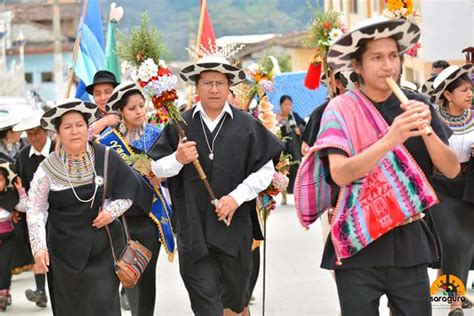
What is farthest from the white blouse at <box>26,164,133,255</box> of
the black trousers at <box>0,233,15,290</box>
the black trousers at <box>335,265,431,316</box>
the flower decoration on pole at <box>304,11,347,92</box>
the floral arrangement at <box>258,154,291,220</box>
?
the black trousers at <box>0,233,15,290</box>

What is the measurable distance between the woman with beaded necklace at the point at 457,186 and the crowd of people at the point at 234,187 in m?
0.01

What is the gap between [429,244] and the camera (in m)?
6.16

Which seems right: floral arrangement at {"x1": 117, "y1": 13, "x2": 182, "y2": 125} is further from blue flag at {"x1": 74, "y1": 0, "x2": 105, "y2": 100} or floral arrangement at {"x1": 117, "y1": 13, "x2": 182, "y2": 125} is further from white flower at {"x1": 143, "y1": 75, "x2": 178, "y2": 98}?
blue flag at {"x1": 74, "y1": 0, "x2": 105, "y2": 100}

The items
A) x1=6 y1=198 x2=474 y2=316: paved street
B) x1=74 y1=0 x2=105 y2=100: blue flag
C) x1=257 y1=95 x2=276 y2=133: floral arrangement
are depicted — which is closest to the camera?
x1=257 y1=95 x2=276 y2=133: floral arrangement

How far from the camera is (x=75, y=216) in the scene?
7.89 meters

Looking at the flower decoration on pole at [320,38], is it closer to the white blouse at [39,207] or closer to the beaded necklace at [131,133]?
the beaded necklace at [131,133]

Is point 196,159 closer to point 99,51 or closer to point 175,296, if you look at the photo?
point 175,296

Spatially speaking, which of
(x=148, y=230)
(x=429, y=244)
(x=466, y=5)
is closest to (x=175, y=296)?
(x=148, y=230)

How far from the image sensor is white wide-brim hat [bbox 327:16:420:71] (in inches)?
233

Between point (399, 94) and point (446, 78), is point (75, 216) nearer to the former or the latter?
point (399, 94)

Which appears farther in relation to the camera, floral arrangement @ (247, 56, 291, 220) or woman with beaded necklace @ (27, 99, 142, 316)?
floral arrangement @ (247, 56, 291, 220)

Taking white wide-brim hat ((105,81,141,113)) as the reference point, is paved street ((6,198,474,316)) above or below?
below

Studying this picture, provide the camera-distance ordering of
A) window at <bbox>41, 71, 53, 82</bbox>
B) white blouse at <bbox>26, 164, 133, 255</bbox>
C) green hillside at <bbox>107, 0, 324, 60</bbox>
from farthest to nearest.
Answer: window at <bbox>41, 71, 53, 82</bbox> < green hillside at <bbox>107, 0, 324, 60</bbox> < white blouse at <bbox>26, 164, 133, 255</bbox>

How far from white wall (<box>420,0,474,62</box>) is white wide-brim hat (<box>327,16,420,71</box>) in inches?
204
